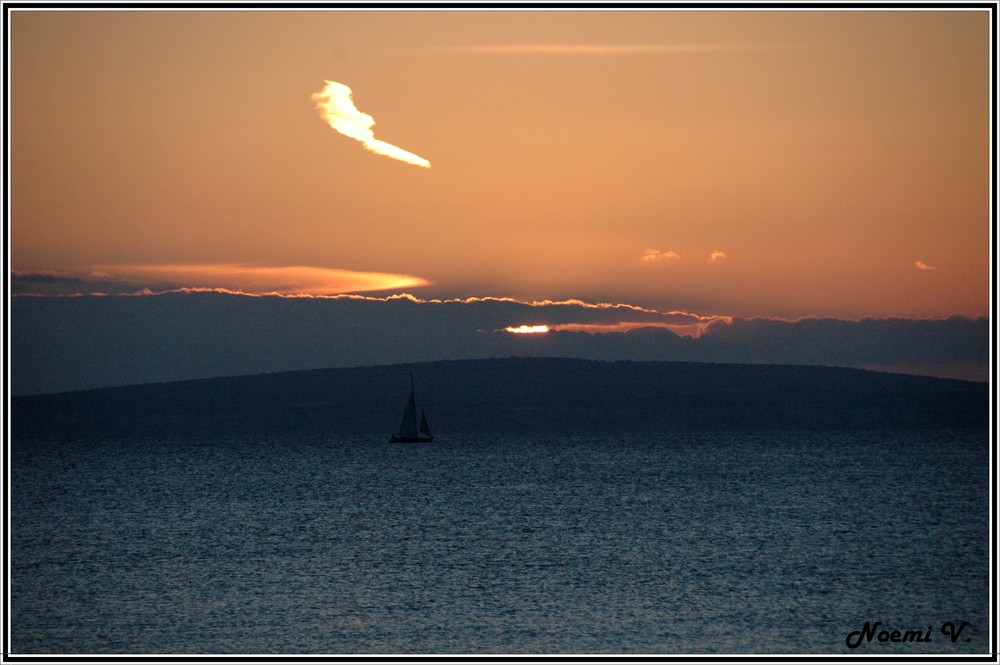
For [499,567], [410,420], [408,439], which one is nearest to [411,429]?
[410,420]

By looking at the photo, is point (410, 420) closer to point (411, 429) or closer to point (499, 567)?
point (411, 429)

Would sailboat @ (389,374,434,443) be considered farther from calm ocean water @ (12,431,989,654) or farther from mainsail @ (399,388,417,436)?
calm ocean water @ (12,431,989,654)

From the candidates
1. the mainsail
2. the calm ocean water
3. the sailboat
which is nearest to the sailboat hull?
the sailboat

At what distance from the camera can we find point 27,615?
4116 centimetres

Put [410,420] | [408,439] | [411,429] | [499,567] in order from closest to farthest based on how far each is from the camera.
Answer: [499,567] → [408,439] → [411,429] → [410,420]

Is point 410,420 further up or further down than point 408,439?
further up

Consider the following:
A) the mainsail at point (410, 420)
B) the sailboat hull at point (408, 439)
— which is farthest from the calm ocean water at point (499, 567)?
the sailboat hull at point (408, 439)

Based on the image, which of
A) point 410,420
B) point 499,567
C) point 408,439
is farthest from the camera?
point 410,420

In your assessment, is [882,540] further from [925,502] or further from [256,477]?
[256,477]

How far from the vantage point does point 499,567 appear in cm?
5278

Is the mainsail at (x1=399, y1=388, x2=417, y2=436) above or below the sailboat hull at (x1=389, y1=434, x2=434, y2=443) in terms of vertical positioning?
above

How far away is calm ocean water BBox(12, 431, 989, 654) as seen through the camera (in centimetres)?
3891

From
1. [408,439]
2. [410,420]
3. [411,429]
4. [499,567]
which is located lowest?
[408,439]

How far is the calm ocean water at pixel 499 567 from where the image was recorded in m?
38.9
